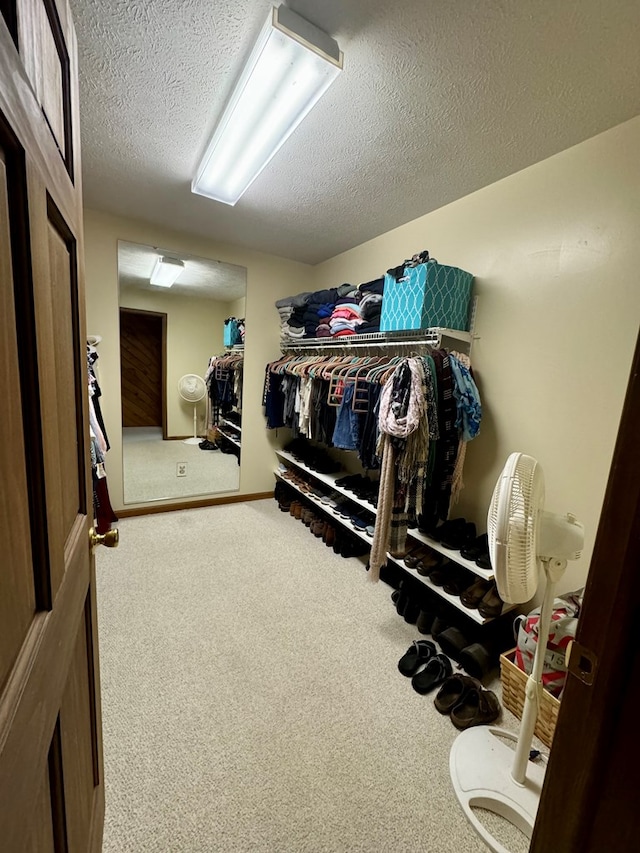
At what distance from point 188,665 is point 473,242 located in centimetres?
278

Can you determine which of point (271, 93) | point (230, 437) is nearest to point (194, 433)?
point (230, 437)

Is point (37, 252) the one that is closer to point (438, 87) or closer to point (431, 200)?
point (438, 87)

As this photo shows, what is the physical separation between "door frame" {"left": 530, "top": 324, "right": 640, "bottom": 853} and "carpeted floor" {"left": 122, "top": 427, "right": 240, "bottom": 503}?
Answer: 132 inches

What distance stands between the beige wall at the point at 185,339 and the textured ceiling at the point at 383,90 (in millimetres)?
1078

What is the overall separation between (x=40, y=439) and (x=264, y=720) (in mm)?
1498

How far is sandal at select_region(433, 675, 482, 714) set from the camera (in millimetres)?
1485

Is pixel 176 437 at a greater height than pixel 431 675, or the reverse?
pixel 176 437

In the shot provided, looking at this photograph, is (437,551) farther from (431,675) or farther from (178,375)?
(178,375)

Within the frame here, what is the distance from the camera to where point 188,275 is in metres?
3.17

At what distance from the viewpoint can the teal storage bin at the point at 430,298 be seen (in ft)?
6.22

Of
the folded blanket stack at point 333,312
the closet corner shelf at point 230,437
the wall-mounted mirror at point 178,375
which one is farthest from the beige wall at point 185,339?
the folded blanket stack at point 333,312

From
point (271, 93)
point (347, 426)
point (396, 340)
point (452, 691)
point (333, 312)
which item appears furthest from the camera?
point (333, 312)

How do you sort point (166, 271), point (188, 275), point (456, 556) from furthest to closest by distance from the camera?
point (188, 275), point (166, 271), point (456, 556)

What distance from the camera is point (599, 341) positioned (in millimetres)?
1566
